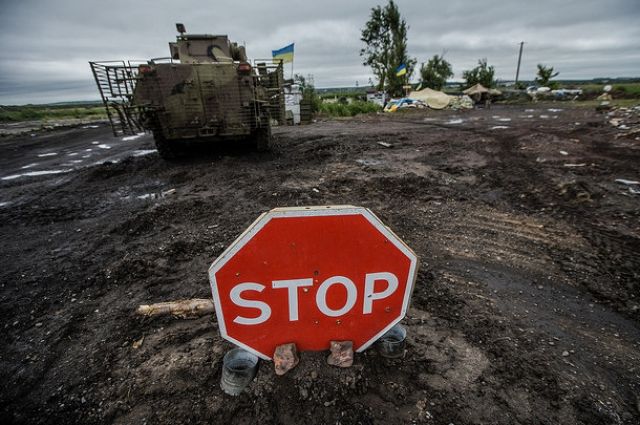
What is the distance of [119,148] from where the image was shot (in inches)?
417

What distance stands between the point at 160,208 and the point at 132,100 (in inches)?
127

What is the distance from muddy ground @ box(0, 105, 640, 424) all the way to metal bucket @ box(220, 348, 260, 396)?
0.05 meters

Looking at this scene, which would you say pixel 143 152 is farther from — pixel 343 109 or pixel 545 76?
pixel 545 76

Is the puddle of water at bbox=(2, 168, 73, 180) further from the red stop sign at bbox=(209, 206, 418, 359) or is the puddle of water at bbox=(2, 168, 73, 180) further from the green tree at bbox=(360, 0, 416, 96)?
the green tree at bbox=(360, 0, 416, 96)

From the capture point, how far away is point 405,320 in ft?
Result: 7.30

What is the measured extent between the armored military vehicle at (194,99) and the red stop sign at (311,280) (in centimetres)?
582

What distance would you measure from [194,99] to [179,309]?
17.6ft

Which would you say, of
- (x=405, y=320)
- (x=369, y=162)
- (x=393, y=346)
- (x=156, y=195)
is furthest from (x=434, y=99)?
(x=393, y=346)

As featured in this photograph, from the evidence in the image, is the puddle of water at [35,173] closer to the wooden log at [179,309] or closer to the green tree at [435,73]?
the wooden log at [179,309]

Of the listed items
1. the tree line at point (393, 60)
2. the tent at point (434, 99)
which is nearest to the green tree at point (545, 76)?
the tree line at point (393, 60)

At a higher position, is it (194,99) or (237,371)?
(194,99)

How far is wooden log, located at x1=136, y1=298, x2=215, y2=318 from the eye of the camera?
2.31m

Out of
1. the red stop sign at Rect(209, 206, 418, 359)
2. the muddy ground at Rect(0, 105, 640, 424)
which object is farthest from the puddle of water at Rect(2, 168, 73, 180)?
the red stop sign at Rect(209, 206, 418, 359)

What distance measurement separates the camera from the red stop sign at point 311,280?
1.38m
